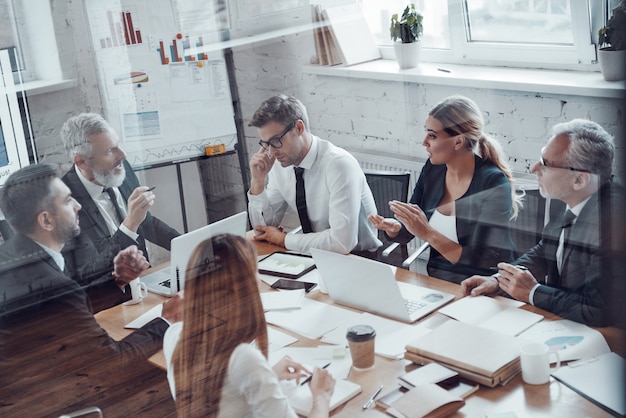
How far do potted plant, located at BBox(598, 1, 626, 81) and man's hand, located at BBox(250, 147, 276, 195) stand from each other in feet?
2.39

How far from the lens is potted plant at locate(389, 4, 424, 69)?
4.65 ft

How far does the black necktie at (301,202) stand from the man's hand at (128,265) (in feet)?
1.16

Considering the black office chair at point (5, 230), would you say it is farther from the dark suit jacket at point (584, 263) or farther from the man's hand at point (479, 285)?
the dark suit jacket at point (584, 263)

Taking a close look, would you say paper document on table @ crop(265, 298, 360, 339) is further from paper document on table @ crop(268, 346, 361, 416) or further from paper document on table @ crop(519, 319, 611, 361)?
paper document on table @ crop(519, 319, 611, 361)

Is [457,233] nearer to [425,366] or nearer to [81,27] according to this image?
[425,366]

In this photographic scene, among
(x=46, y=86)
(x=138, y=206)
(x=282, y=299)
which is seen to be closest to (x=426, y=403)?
(x=282, y=299)

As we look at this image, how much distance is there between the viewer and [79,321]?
1.07m

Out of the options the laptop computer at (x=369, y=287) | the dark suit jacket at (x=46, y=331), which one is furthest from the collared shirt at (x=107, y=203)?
the laptop computer at (x=369, y=287)

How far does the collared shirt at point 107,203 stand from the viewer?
102 centimetres

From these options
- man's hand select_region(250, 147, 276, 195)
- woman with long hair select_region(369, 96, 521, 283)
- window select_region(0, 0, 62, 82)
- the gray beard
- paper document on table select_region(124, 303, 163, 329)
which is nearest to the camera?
window select_region(0, 0, 62, 82)

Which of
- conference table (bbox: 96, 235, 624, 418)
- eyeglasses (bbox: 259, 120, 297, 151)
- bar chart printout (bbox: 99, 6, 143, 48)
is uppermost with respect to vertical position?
bar chart printout (bbox: 99, 6, 143, 48)

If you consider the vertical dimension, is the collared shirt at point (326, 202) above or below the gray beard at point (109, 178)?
below

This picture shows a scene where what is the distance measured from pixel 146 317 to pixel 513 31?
3.31 ft

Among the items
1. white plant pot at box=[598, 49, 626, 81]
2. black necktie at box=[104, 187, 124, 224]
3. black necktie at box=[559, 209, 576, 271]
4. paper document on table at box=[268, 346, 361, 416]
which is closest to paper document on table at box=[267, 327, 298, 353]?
paper document on table at box=[268, 346, 361, 416]
